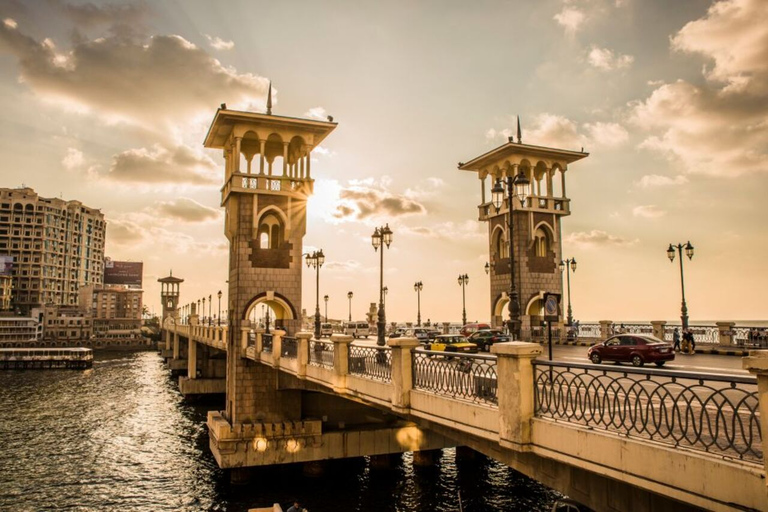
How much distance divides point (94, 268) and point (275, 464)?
545 feet

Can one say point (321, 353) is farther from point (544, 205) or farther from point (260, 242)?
point (544, 205)

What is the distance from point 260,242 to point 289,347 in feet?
30.0

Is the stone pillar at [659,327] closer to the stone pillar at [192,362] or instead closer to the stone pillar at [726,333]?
the stone pillar at [726,333]

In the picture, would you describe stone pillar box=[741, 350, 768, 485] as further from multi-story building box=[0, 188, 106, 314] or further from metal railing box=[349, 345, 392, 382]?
multi-story building box=[0, 188, 106, 314]

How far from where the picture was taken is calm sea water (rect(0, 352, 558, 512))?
77.6 ft

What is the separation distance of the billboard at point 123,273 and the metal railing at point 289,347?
540 ft

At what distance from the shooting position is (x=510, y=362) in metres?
8.66

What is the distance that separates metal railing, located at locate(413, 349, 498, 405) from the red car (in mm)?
9806

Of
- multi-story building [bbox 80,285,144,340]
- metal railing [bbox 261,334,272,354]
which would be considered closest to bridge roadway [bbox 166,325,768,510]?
metal railing [bbox 261,334,272,354]

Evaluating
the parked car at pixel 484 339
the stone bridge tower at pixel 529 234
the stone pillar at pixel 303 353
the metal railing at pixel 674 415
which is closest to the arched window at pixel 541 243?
the stone bridge tower at pixel 529 234

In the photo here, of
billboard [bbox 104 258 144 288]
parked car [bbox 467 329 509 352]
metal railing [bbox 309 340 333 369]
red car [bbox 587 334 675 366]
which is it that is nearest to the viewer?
metal railing [bbox 309 340 333 369]

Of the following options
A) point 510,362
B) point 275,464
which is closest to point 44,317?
point 275,464

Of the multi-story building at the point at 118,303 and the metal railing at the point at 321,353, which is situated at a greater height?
the multi-story building at the point at 118,303

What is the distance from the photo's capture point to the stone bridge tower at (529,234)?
38719mm
